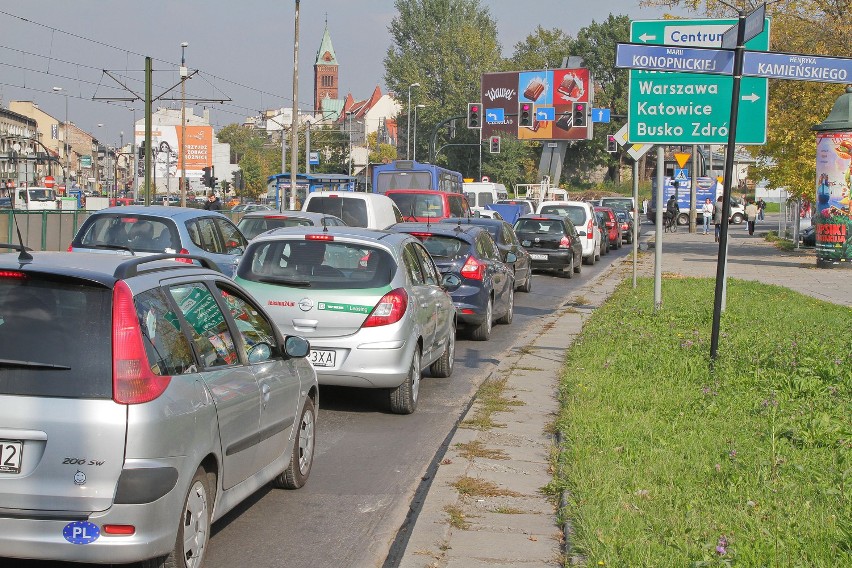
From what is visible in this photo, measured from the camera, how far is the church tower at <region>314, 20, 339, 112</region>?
173625 mm

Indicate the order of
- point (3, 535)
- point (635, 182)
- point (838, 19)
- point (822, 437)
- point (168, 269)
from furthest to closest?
1. point (838, 19)
2. point (635, 182)
3. point (822, 437)
4. point (168, 269)
5. point (3, 535)

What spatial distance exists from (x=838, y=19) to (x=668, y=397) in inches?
1063

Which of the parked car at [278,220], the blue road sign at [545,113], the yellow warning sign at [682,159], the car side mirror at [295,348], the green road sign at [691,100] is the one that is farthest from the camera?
the blue road sign at [545,113]

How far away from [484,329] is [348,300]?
246 inches

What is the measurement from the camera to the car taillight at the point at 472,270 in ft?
49.4

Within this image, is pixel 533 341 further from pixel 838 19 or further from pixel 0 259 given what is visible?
pixel 838 19

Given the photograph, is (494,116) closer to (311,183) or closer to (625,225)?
(311,183)

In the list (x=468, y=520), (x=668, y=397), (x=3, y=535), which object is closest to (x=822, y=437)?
(x=668, y=397)

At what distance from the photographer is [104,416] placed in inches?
177

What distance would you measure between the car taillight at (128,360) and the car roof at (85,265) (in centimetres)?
10

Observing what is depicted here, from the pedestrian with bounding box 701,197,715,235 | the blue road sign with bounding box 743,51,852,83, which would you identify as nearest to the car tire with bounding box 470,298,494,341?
the blue road sign with bounding box 743,51,852,83

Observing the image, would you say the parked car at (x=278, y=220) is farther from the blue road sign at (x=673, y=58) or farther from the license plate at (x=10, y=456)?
the license plate at (x=10, y=456)

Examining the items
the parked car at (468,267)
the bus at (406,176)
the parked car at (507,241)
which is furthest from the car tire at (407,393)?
the bus at (406,176)

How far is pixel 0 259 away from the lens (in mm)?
4961
